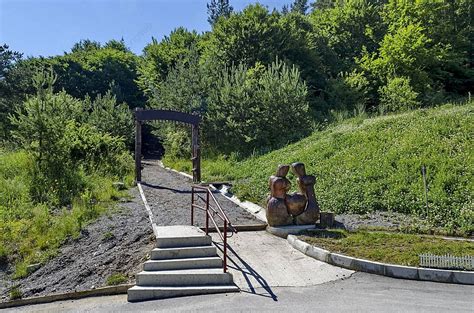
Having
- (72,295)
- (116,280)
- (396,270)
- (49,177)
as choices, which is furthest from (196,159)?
(396,270)

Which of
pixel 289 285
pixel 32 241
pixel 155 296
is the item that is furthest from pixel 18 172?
pixel 289 285

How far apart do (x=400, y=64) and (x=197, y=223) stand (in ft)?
73.8

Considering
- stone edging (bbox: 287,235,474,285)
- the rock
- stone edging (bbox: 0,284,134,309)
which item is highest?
stone edging (bbox: 287,235,474,285)

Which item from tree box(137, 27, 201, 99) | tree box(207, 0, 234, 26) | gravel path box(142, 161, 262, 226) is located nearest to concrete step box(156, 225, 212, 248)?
gravel path box(142, 161, 262, 226)

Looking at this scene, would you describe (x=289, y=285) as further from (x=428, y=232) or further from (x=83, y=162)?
(x=83, y=162)

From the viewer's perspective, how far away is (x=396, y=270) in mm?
6156

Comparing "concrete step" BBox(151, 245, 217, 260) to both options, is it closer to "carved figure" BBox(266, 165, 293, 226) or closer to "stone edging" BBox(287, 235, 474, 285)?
"stone edging" BBox(287, 235, 474, 285)

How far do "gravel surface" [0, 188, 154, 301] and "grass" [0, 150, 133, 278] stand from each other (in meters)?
0.30

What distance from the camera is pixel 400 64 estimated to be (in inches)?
1053

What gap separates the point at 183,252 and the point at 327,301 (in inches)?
99.8

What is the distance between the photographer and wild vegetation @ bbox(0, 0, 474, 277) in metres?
10.4

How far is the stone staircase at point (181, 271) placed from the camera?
19.0 feet

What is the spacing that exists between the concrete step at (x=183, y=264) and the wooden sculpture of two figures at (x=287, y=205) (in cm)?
239

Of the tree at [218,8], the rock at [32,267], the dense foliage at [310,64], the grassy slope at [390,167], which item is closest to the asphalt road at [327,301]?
the rock at [32,267]
